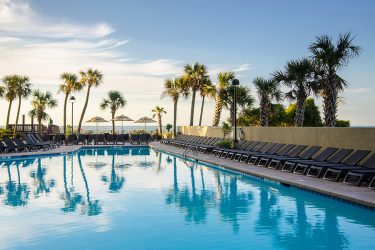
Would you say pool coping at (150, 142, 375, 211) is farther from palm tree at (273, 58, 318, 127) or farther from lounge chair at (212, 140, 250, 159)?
palm tree at (273, 58, 318, 127)

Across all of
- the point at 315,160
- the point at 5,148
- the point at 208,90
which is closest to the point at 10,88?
the point at 208,90

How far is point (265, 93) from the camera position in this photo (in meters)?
24.9

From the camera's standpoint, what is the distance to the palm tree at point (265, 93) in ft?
80.5

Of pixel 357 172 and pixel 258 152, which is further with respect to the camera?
pixel 258 152

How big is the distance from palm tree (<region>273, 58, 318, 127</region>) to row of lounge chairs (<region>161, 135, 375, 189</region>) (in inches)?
182

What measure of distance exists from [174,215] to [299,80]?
14.4 m

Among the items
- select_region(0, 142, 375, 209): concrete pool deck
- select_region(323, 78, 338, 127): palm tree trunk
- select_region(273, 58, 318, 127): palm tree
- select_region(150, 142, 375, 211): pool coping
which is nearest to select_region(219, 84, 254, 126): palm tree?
select_region(273, 58, 318, 127): palm tree

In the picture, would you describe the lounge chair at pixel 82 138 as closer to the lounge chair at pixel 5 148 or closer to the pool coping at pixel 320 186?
the lounge chair at pixel 5 148

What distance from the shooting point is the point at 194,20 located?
83.1 ft

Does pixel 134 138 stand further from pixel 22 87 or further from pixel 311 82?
pixel 22 87

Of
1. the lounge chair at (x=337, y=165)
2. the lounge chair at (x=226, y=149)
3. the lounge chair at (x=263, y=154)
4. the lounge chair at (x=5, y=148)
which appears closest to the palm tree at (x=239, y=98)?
the lounge chair at (x=226, y=149)

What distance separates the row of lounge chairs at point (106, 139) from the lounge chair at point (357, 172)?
22.9 meters

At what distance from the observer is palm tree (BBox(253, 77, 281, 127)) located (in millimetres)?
24547

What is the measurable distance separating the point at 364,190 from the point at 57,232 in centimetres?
633
